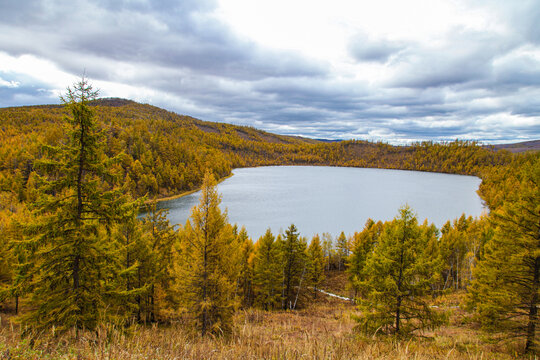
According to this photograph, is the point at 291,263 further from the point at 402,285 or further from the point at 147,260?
the point at 402,285

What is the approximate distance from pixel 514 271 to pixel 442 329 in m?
9.72

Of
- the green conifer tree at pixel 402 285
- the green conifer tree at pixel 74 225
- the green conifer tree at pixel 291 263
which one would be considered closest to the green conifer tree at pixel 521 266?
the green conifer tree at pixel 402 285

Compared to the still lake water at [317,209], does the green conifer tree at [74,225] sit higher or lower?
higher

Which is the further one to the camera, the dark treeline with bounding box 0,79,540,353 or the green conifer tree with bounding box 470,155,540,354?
the green conifer tree with bounding box 470,155,540,354

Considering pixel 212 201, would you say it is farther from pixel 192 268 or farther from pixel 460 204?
pixel 460 204

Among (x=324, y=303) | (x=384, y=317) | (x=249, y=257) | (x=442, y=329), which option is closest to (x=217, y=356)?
(x=384, y=317)

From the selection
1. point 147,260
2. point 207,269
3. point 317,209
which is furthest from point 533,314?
point 317,209

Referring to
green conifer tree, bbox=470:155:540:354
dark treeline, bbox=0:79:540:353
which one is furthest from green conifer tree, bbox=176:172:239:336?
green conifer tree, bbox=470:155:540:354

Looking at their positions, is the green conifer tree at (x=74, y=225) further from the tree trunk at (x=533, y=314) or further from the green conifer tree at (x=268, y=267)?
the green conifer tree at (x=268, y=267)

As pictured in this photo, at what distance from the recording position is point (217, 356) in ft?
11.6

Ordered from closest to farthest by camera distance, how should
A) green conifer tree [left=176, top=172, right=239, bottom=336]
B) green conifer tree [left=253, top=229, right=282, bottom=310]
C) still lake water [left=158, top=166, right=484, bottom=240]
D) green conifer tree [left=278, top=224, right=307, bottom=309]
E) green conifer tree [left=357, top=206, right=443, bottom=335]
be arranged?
green conifer tree [left=357, top=206, right=443, bottom=335]
green conifer tree [left=176, top=172, right=239, bottom=336]
green conifer tree [left=253, top=229, right=282, bottom=310]
green conifer tree [left=278, top=224, right=307, bottom=309]
still lake water [left=158, top=166, right=484, bottom=240]

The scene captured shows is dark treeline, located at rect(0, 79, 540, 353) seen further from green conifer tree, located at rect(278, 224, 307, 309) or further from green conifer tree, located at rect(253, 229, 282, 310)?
green conifer tree, located at rect(278, 224, 307, 309)

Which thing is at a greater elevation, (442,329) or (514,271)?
(514,271)

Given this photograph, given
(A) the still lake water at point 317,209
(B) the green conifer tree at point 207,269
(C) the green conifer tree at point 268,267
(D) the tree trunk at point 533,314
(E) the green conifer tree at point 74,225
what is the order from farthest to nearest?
(A) the still lake water at point 317,209, (C) the green conifer tree at point 268,267, (B) the green conifer tree at point 207,269, (D) the tree trunk at point 533,314, (E) the green conifer tree at point 74,225
